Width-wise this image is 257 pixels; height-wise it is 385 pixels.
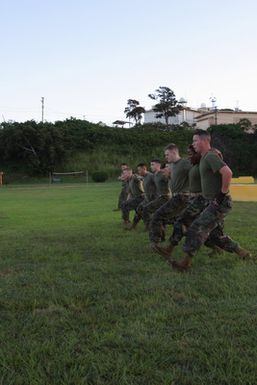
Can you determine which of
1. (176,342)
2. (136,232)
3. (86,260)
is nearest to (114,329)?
(176,342)

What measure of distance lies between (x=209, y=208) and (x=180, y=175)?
167 cm

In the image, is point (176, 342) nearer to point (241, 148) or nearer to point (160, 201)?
point (160, 201)

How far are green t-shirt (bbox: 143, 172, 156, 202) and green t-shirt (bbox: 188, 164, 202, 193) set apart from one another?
336 centimetres

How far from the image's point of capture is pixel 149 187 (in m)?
11.0

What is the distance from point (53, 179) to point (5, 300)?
50.1m

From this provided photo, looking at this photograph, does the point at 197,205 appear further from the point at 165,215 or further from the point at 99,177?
the point at 99,177

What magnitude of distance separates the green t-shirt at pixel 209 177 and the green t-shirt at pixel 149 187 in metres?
4.09

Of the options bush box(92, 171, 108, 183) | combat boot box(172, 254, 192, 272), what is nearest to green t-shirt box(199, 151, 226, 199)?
combat boot box(172, 254, 192, 272)

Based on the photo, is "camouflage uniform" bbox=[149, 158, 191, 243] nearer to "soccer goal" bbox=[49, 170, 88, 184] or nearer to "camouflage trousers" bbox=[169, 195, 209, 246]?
"camouflage trousers" bbox=[169, 195, 209, 246]

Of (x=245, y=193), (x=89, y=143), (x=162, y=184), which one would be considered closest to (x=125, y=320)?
(x=162, y=184)

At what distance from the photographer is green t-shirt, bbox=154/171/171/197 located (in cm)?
997

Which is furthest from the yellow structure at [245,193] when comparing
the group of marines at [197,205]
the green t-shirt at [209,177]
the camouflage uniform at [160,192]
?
the green t-shirt at [209,177]

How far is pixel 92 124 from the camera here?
6812 centimetres

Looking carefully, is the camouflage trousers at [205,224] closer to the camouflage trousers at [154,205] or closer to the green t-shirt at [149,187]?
the camouflage trousers at [154,205]
